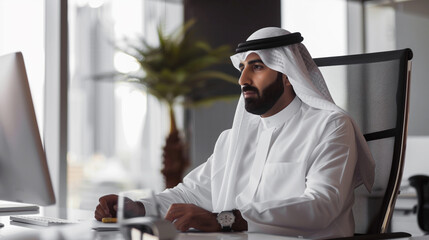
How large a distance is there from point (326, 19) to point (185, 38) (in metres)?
2.00

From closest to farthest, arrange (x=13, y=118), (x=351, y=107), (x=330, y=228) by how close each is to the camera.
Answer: (x=13, y=118), (x=330, y=228), (x=351, y=107)

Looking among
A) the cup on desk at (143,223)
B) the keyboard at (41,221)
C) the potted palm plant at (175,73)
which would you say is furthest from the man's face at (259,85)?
the potted palm plant at (175,73)

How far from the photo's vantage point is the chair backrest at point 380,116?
76.6 inches

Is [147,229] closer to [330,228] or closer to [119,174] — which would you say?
[330,228]

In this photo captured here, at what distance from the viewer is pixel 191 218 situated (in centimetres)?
152

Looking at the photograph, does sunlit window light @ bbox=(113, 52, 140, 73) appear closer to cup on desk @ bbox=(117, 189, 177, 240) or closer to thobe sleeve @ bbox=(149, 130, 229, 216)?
thobe sleeve @ bbox=(149, 130, 229, 216)

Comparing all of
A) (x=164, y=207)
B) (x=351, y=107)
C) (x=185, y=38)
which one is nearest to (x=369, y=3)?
(x=185, y=38)

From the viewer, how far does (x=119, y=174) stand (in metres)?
6.75

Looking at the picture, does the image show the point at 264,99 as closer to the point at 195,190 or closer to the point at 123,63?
the point at 195,190

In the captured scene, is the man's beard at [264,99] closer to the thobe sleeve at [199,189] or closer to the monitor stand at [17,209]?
the thobe sleeve at [199,189]

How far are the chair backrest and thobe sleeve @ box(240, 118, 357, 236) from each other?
18 centimetres

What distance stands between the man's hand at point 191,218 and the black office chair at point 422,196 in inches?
120

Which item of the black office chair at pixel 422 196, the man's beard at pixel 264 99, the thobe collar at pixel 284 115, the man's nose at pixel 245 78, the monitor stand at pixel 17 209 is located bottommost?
the black office chair at pixel 422 196

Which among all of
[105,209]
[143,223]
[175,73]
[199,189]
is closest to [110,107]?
[175,73]
